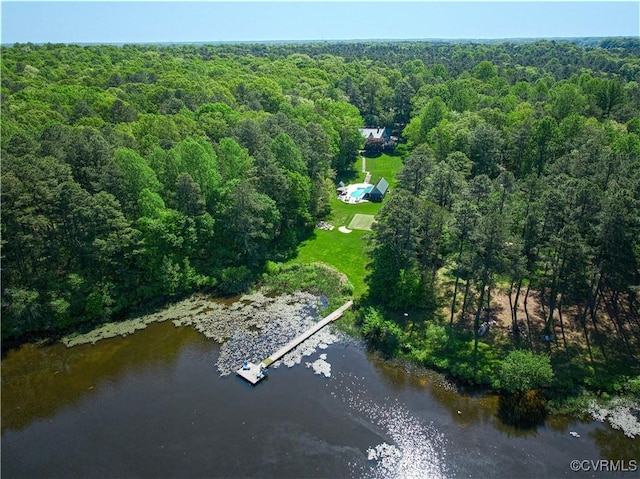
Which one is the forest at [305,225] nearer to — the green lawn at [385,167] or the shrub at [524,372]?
the shrub at [524,372]

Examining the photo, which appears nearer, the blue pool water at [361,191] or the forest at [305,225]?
the forest at [305,225]

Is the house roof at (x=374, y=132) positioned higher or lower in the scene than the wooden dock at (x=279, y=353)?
higher

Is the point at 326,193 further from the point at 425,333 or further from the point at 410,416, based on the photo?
the point at 410,416

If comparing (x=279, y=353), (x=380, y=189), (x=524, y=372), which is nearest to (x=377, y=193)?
(x=380, y=189)

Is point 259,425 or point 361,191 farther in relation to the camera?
point 361,191

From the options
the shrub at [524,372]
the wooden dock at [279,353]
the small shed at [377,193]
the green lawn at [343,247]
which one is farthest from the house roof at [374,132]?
the shrub at [524,372]

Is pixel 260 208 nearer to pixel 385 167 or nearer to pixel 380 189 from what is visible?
pixel 380 189

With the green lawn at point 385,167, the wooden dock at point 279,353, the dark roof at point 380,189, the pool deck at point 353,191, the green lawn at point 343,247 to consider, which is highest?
the dark roof at point 380,189

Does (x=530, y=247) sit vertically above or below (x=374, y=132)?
below
